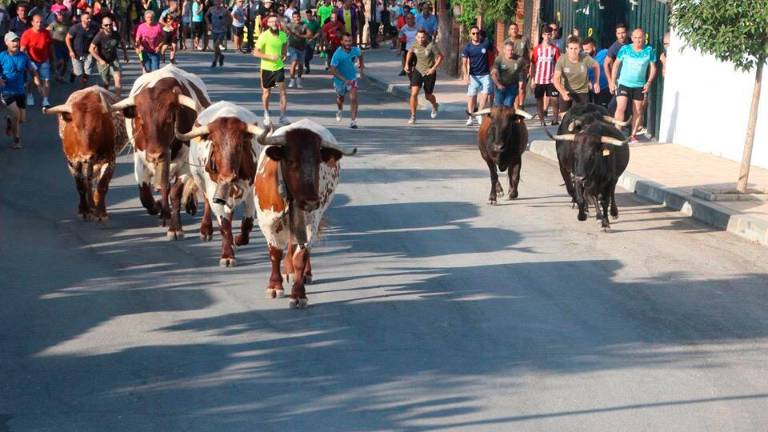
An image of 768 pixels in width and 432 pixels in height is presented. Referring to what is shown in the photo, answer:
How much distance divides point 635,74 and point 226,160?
11.5m

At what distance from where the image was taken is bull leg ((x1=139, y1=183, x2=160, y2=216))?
15968mm

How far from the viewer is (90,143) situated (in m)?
15.9

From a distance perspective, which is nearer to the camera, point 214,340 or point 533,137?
point 214,340

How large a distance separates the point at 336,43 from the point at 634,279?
22637mm

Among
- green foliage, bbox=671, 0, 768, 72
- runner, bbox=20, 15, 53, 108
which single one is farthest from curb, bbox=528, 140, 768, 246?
runner, bbox=20, 15, 53, 108

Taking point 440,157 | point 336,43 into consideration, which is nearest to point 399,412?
point 440,157

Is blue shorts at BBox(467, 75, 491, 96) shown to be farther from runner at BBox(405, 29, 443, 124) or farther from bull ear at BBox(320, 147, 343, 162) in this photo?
bull ear at BBox(320, 147, 343, 162)

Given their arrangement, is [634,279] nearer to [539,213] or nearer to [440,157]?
[539,213]

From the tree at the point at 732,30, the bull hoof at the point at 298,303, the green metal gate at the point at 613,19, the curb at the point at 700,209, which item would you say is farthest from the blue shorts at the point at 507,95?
the bull hoof at the point at 298,303

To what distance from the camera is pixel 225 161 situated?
514 inches

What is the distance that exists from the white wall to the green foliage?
3491 mm

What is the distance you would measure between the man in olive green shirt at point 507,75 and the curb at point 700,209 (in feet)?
15.1

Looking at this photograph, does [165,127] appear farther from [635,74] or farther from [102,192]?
[635,74]

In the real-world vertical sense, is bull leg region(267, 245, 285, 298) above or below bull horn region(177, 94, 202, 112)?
below
